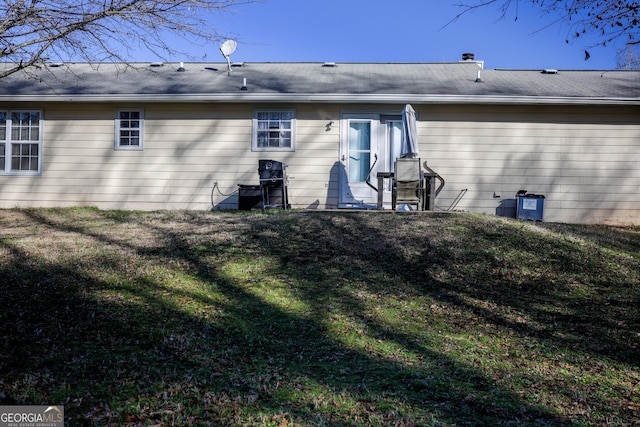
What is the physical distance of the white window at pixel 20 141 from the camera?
1230 cm

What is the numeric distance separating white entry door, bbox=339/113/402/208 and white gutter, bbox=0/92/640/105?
0.50 metres

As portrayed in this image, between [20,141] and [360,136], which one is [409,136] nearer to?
[360,136]

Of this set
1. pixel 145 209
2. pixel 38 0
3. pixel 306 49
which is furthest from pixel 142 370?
pixel 306 49

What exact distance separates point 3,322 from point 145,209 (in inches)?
305

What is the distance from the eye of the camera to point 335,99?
11.4 m

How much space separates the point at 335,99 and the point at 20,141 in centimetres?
718

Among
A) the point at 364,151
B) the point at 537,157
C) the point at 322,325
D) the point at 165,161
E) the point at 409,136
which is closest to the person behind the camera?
the point at 322,325

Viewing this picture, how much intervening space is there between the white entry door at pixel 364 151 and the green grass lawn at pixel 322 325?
10.2 feet

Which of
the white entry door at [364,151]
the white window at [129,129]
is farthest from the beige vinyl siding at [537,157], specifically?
the white window at [129,129]

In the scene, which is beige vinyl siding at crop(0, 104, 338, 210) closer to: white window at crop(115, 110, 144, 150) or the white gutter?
white window at crop(115, 110, 144, 150)

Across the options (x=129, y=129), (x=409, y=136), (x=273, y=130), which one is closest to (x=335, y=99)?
(x=273, y=130)

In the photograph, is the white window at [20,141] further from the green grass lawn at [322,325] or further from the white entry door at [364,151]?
the white entry door at [364,151]

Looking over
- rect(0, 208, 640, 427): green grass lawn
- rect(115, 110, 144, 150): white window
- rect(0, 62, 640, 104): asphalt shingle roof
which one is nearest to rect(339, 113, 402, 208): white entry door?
rect(0, 62, 640, 104): asphalt shingle roof

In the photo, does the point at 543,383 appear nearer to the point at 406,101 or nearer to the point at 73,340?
the point at 73,340
